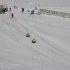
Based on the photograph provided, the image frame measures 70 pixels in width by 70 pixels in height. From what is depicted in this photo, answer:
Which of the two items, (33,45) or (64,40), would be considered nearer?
(33,45)

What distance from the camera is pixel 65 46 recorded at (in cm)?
1267

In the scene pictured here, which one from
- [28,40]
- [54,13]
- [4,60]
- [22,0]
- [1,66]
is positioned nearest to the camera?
[1,66]

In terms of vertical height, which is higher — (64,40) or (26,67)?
(26,67)

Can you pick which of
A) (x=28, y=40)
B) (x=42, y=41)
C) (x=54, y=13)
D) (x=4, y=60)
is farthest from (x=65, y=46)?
(x=54, y=13)

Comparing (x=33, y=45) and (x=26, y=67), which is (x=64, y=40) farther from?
(x=26, y=67)

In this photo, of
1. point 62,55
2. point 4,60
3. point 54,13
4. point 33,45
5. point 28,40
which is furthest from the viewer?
point 54,13

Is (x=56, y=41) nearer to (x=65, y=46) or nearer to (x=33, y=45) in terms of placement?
(x=65, y=46)

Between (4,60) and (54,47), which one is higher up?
(4,60)

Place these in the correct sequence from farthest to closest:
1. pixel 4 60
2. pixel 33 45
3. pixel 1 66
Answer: pixel 33 45 < pixel 4 60 < pixel 1 66

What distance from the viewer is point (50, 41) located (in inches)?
536

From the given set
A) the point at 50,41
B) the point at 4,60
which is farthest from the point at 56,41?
the point at 4,60

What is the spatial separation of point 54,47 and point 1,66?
6.45m

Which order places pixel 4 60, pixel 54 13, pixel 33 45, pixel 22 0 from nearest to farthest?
1. pixel 4 60
2. pixel 33 45
3. pixel 54 13
4. pixel 22 0

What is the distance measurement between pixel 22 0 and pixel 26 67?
52728 mm
